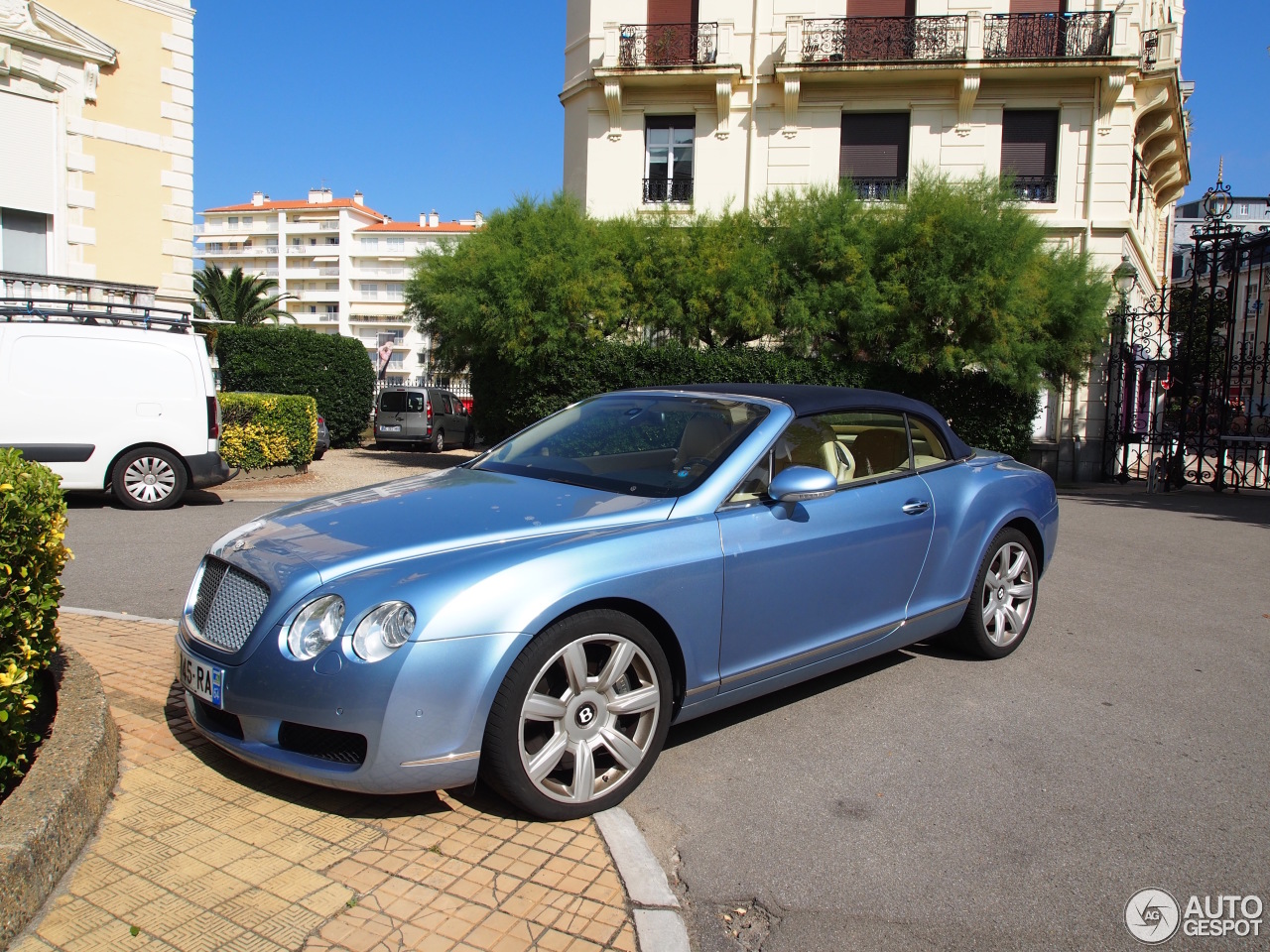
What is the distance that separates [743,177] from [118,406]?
16.7 m

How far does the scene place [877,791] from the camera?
3762 mm

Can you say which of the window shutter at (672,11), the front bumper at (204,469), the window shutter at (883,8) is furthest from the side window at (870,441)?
the window shutter at (672,11)

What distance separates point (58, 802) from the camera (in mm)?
2848

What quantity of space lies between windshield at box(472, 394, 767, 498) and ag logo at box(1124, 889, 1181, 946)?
2074mm

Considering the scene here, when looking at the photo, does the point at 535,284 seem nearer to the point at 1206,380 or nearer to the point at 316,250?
the point at 1206,380

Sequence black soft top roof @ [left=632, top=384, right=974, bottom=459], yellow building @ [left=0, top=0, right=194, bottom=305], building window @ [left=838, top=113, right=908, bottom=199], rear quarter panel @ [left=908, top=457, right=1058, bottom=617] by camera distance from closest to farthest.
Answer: black soft top roof @ [left=632, top=384, right=974, bottom=459] < rear quarter panel @ [left=908, top=457, right=1058, bottom=617] < yellow building @ [left=0, top=0, right=194, bottom=305] < building window @ [left=838, top=113, right=908, bottom=199]

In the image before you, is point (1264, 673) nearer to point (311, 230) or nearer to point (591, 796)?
point (591, 796)

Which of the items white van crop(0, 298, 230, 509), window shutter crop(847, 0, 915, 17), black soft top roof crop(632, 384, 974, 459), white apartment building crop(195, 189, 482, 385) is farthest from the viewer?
white apartment building crop(195, 189, 482, 385)

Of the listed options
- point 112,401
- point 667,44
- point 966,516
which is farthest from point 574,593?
point 667,44

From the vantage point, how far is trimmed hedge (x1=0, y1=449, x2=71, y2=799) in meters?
3.03

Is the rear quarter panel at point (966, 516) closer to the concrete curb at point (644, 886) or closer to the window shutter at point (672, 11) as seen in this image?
the concrete curb at point (644, 886)

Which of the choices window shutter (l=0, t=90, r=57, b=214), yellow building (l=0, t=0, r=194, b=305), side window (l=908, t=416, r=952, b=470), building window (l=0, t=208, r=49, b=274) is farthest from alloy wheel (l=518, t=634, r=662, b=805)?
window shutter (l=0, t=90, r=57, b=214)

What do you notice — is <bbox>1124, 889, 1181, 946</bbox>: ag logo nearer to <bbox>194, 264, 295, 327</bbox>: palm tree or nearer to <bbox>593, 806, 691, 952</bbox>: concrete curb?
<bbox>593, 806, 691, 952</bbox>: concrete curb

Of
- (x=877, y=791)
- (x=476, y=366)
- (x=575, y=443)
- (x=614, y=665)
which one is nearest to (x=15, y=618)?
(x=614, y=665)
